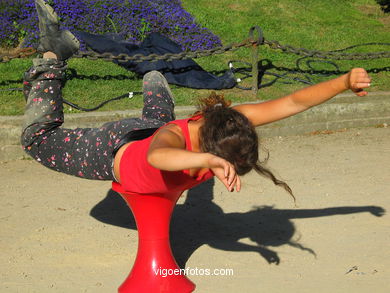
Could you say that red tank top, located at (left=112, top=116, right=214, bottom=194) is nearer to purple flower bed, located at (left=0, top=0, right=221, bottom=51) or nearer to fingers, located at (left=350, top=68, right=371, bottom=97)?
fingers, located at (left=350, top=68, right=371, bottom=97)

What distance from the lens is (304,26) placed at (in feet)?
33.0

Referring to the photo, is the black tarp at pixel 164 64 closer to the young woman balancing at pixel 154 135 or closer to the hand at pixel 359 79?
the young woman balancing at pixel 154 135

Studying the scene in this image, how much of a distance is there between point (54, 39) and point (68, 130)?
649 millimetres

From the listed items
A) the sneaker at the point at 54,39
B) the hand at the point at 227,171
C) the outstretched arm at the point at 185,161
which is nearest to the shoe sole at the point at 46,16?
the sneaker at the point at 54,39

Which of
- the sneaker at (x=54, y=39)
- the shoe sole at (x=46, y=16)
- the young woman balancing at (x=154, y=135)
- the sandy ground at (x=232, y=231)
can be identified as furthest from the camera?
the shoe sole at (x=46, y=16)

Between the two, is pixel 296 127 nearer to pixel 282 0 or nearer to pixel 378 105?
pixel 378 105

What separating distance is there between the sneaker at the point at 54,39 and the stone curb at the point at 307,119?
189cm

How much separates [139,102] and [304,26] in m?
3.87

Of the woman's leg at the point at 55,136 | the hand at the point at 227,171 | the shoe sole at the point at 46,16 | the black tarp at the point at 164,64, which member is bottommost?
the black tarp at the point at 164,64

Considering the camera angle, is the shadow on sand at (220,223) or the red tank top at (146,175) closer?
the red tank top at (146,175)

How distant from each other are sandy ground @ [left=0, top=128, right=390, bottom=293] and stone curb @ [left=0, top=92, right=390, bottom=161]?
284 millimetres

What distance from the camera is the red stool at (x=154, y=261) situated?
3768 millimetres

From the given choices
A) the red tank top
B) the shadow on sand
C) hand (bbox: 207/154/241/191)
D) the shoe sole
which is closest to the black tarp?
the shadow on sand

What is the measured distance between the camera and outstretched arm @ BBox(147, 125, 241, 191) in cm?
272
